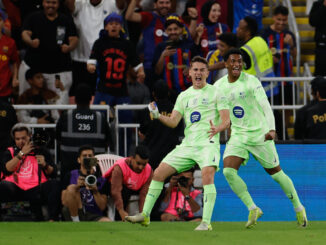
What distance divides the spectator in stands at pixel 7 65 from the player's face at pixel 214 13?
11.4ft

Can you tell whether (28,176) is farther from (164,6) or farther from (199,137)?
(164,6)

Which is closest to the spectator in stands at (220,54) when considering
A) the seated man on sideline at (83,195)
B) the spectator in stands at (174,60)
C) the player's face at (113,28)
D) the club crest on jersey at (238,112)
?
the spectator in stands at (174,60)

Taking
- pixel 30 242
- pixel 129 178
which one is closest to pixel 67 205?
pixel 129 178

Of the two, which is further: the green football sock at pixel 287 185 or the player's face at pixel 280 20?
the player's face at pixel 280 20

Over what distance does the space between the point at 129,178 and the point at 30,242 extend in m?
4.21

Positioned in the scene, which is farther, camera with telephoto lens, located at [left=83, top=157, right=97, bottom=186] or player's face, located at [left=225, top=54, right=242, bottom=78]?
camera with telephoto lens, located at [left=83, top=157, right=97, bottom=186]

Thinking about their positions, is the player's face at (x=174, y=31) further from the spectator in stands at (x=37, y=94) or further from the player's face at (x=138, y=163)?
the player's face at (x=138, y=163)

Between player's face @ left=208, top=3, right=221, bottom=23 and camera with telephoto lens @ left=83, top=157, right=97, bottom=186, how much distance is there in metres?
4.37

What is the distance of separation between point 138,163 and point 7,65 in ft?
11.0

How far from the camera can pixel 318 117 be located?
1505 cm

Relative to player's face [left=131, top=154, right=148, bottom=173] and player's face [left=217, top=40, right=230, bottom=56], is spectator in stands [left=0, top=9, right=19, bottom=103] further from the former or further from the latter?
player's face [left=217, top=40, right=230, bottom=56]

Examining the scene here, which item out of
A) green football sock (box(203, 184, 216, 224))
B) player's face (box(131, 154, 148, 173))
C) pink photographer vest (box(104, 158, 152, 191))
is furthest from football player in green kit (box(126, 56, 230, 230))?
pink photographer vest (box(104, 158, 152, 191))

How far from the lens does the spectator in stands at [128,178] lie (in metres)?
14.3

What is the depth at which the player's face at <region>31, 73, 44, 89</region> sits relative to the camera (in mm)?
16250
